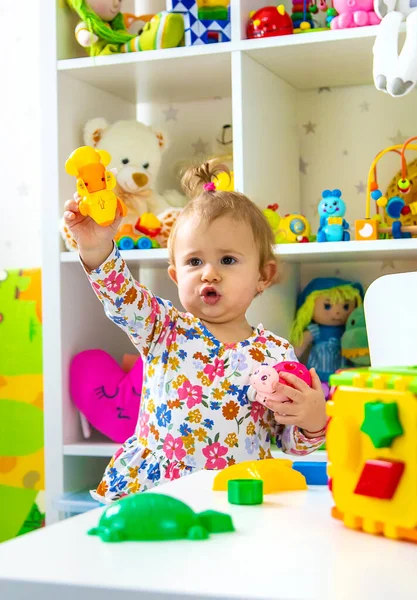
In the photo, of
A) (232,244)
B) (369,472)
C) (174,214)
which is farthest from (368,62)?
(369,472)

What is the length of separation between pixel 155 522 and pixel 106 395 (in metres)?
1.37

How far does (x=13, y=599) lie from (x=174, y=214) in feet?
4.67

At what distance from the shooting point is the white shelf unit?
5.39 feet

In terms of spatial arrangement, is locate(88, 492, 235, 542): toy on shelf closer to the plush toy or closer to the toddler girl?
the toddler girl

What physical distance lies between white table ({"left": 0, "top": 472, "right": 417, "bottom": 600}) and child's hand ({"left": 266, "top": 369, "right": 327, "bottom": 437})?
56 centimetres

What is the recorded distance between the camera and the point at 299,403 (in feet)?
3.33

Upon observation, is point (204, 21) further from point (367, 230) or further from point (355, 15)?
point (367, 230)

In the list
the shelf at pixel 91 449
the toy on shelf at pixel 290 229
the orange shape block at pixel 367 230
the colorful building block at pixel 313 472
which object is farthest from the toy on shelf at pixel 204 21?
the colorful building block at pixel 313 472

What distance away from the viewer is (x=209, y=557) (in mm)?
373

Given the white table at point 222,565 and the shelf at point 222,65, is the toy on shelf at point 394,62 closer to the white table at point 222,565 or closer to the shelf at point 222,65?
the shelf at point 222,65

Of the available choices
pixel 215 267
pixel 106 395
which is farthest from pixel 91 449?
pixel 215 267

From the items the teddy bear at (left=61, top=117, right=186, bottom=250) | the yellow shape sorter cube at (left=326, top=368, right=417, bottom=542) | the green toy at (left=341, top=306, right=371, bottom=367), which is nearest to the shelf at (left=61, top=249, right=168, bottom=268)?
the teddy bear at (left=61, top=117, right=186, bottom=250)

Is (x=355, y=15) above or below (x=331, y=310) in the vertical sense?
above

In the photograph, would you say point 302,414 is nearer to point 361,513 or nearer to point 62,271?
point 361,513
